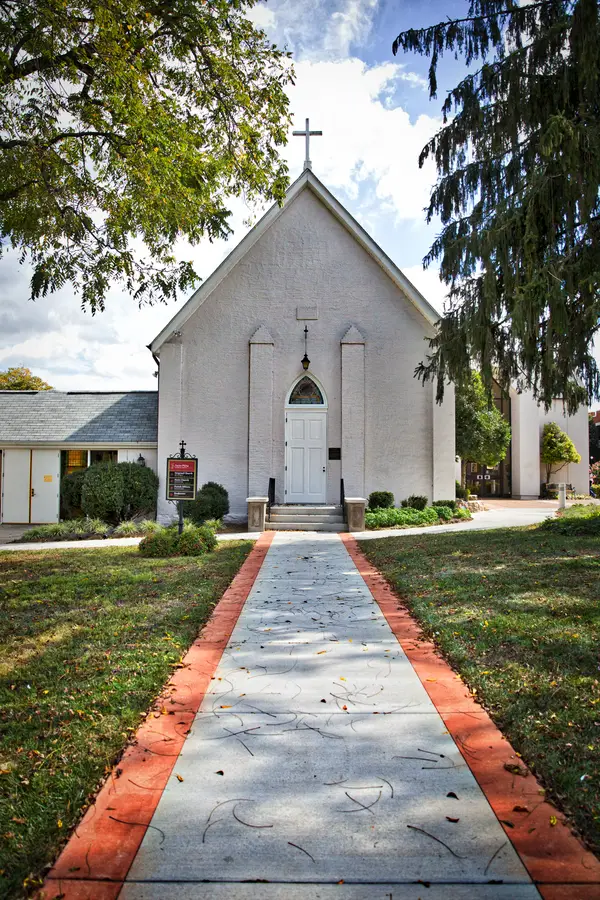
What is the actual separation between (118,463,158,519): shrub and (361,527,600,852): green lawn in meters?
7.61

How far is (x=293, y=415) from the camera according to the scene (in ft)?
54.1

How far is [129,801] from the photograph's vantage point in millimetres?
2703

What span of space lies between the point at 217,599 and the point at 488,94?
9.58 metres

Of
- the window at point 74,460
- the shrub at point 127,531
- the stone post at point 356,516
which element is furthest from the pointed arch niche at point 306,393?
the window at point 74,460

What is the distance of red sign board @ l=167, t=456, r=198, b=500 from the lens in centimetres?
1134

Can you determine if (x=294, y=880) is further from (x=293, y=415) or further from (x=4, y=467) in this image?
(x=4, y=467)

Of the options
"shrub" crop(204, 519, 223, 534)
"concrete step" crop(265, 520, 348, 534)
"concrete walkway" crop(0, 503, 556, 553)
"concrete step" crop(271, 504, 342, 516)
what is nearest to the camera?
"concrete walkway" crop(0, 503, 556, 553)

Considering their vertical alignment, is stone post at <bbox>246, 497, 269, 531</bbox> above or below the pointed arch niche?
below

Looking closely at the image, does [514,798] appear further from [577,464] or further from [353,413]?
[577,464]

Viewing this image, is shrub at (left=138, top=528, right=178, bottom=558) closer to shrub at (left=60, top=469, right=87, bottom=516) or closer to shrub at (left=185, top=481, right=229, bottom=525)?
shrub at (left=185, top=481, right=229, bottom=525)

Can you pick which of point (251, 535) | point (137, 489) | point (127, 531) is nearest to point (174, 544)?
point (251, 535)

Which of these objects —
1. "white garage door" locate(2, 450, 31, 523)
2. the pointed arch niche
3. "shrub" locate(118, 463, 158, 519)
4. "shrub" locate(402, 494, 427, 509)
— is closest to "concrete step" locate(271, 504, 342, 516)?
"shrub" locate(402, 494, 427, 509)

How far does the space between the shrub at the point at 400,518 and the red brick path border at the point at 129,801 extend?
34.8 feet

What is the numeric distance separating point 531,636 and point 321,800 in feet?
9.68
